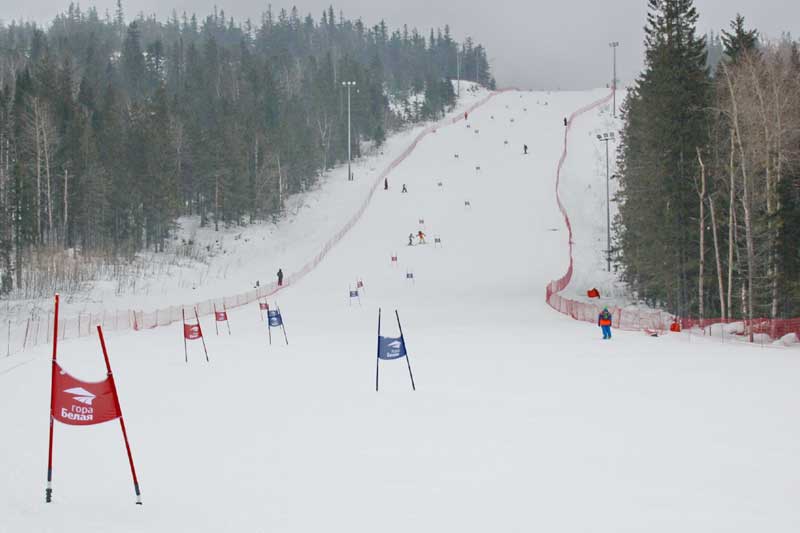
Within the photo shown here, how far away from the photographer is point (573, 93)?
148 meters

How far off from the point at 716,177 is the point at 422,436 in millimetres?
25678

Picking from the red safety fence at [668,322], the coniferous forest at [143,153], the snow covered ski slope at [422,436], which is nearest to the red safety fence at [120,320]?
the snow covered ski slope at [422,436]

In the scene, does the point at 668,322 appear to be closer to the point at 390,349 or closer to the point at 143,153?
the point at 390,349

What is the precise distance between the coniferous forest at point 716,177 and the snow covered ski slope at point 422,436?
718 centimetres

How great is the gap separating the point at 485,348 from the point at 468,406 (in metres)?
9.78

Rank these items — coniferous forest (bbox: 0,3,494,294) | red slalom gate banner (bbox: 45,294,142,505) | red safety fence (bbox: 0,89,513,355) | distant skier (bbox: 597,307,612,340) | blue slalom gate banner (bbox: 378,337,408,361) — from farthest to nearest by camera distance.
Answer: coniferous forest (bbox: 0,3,494,294) < red safety fence (bbox: 0,89,513,355) < distant skier (bbox: 597,307,612,340) < blue slalom gate banner (bbox: 378,337,408,361) < red slalom gate banner (bbox: 45,294,142,505)

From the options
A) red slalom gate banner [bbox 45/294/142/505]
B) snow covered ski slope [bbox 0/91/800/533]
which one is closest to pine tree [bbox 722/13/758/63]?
snow covered ski slope [bbox 0/91/800/533]

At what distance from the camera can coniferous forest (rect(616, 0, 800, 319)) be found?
30.2m

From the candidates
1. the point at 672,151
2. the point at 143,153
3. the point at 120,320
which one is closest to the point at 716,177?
the point at 672,151

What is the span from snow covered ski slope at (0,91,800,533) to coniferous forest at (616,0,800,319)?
23.6 ft

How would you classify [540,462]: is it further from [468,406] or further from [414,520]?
[468,406]

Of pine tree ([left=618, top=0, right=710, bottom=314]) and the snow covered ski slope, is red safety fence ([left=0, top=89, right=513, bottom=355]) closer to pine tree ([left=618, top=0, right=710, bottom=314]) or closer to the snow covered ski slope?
the snow covered ski slope

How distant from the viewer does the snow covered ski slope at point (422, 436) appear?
897 centimetres

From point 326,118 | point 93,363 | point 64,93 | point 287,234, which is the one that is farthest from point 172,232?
point 93,363
